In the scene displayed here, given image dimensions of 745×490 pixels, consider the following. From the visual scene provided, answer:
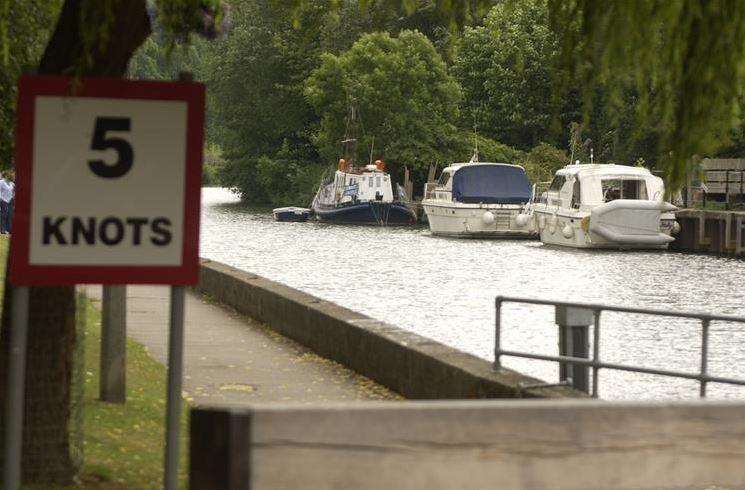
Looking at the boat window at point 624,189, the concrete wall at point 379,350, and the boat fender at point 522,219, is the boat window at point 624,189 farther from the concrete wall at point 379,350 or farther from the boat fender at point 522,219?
the concrete wall at point 379,350

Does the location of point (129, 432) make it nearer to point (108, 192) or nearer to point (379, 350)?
point (379, 350)

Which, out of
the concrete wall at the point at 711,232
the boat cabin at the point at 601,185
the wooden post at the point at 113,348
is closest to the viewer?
the wooden post at the point at 113,348

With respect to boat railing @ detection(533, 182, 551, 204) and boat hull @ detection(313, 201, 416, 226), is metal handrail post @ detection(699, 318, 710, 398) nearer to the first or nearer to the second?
boat railing @ detection(533, 182, 551, 204)

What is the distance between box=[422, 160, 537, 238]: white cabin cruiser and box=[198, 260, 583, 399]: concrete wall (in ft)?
163

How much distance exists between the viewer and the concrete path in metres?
13.8

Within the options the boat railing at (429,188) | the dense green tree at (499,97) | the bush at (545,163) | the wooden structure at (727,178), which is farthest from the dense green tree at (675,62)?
the bush at (545,163)

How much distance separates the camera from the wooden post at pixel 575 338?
12.5 metres

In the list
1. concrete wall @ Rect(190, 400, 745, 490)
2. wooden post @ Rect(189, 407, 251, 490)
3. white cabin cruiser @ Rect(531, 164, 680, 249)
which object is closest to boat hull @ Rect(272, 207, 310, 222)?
white cabin cruiser @ Rect(531, 164, 680, 249)

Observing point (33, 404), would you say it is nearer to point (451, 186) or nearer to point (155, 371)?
point (155, 371)

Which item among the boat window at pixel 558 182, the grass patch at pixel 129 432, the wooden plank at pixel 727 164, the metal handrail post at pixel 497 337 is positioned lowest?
the grass patch at pixel 129 432

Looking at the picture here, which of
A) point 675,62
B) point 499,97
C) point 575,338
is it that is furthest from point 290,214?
point 675,62

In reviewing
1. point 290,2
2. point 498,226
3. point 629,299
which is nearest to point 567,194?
point 498,226

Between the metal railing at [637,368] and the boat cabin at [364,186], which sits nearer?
the metal railing at [637,368]

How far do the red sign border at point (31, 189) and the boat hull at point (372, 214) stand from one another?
7916 cm
